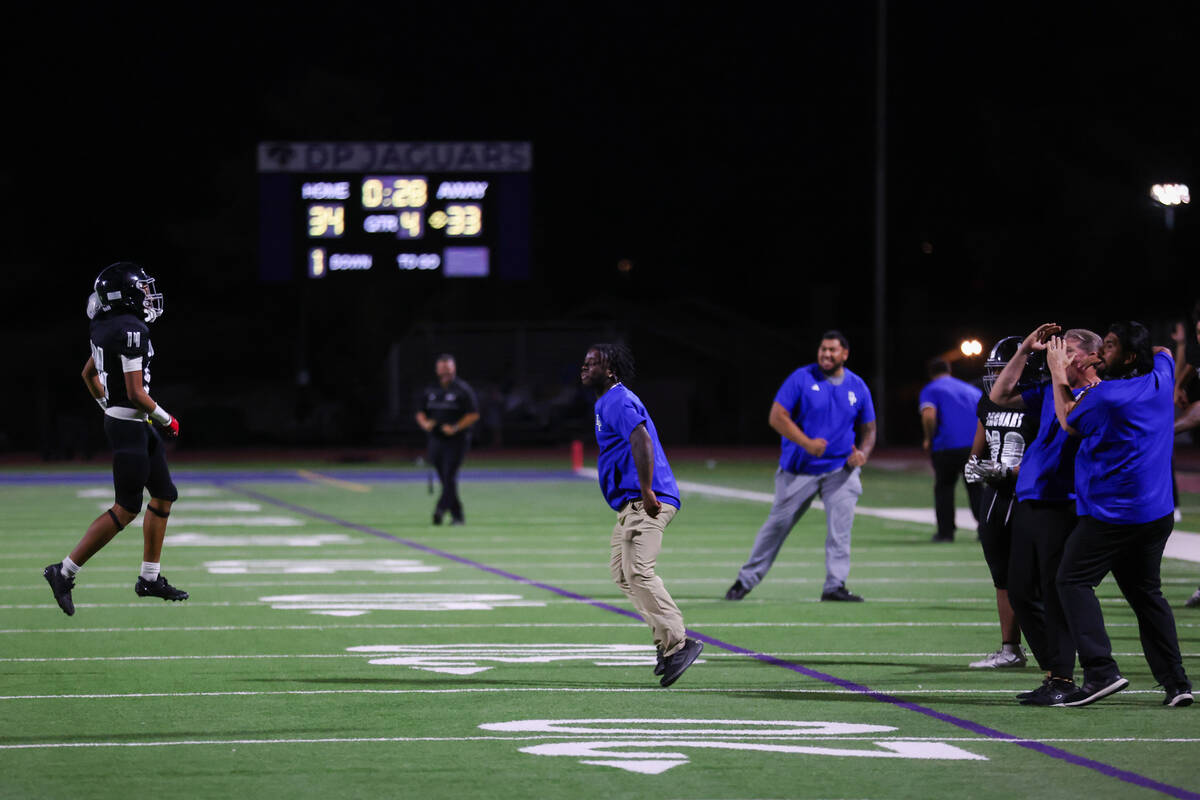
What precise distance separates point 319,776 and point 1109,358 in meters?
4.24

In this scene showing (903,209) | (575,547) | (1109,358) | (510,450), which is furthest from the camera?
(903,209)

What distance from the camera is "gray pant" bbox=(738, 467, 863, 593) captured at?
14.7m

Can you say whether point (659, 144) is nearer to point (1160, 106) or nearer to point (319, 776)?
point (1160, 106)

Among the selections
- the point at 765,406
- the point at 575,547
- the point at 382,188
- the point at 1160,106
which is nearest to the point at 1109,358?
the point at 575,547

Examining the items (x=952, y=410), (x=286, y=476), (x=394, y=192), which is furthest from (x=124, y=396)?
(x=286, y=476)

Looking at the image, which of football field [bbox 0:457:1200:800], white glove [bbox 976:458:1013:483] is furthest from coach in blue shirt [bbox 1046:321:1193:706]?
white glove [bbox 976:458:1013:483]

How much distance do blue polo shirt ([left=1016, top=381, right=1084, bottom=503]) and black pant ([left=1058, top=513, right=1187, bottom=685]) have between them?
1.10ft

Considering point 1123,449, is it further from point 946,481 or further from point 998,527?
point 946,481

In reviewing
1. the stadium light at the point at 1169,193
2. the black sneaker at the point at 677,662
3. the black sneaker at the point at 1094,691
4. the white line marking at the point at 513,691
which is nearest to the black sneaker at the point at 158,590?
the white line marking at the point at 513,691

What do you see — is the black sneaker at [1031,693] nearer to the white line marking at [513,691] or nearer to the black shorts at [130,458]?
the white line marking at [513,691]

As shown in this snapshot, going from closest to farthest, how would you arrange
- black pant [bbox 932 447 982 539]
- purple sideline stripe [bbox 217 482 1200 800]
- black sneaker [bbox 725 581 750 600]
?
purple sideline stripe [bbox 217 482 1200 800]
black sneaker [bbox 725 581 750 600]
black pant [bbox 932 447 982 539]

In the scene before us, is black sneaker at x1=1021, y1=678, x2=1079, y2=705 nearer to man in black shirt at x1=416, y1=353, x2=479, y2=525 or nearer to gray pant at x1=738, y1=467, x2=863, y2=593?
gray pant at x1=738, y1=467, x2=863, y2=593

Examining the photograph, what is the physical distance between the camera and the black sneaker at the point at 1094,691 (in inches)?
371

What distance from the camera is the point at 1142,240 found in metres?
61.6
